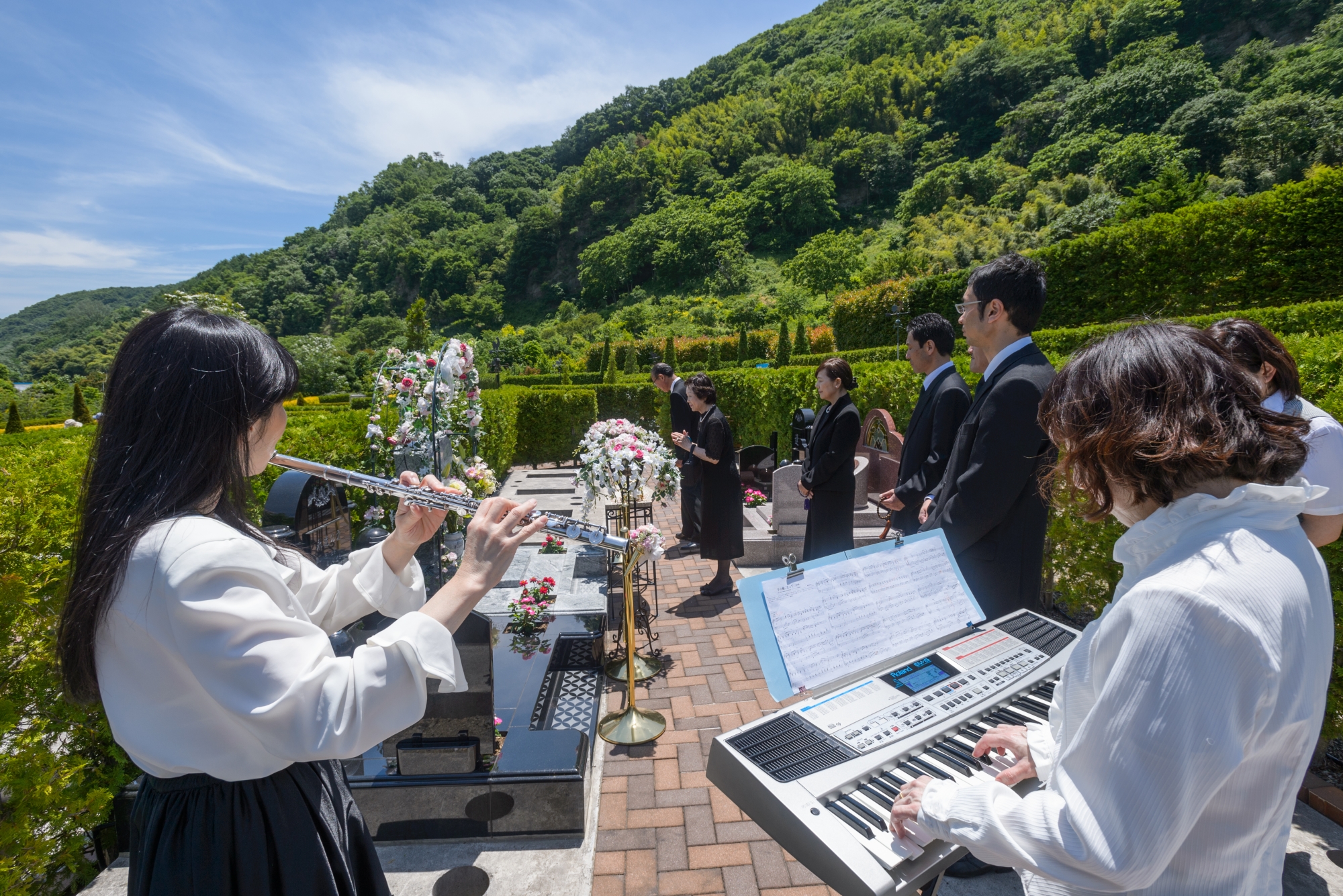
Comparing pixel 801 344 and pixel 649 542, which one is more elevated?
pixel 801 344

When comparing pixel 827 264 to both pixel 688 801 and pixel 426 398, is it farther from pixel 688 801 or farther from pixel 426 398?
pixel 688 801

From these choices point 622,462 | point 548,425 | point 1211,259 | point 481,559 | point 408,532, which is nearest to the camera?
point 481,559

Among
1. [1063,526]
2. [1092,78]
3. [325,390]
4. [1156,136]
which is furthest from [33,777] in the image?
[1092,78]

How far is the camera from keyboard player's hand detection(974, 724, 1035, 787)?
1.44 m

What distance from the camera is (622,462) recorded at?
17.7ft

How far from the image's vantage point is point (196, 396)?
47.2 inches

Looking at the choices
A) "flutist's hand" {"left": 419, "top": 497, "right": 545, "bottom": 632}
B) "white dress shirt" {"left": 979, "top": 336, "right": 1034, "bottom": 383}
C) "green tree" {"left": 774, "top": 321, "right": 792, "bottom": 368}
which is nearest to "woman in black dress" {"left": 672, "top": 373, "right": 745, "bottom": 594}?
"white dress shirt" {"left": 979, "top": 336, "right": 1034, "bottom": 383}

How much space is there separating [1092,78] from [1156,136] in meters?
23.6

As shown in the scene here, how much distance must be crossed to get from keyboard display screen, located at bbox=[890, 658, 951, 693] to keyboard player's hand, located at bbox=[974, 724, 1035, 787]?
28cm

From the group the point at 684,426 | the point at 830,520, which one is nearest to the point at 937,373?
the point at 830,520

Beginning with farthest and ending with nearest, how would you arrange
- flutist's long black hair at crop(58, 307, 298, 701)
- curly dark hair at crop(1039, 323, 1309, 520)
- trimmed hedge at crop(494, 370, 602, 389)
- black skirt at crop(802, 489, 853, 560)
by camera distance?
trimmed hedge at crop(494, 370, 602, 389)
black skirt at crop(802, 489, 853, 560)
flutist's long black hair at crop(58, 307, 298, 701)
curly dark hair at crop(1039, 323, 1309, 520)

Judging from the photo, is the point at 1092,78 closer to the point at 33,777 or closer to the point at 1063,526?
the point at 1063,526

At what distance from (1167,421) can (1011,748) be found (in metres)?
0.95

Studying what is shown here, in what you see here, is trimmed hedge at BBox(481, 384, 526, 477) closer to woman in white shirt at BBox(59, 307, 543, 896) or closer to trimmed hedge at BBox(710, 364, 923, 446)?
trimmed hedge at BBox(710, 364, 923, 446)
